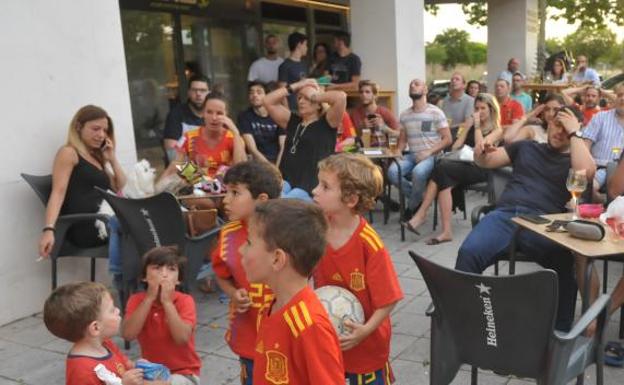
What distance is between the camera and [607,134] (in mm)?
5219

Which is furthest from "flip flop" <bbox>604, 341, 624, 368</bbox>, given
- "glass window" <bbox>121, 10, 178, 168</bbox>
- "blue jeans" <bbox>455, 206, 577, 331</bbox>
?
"glass window" <bbox>121, 10, 178, 168</bbox>

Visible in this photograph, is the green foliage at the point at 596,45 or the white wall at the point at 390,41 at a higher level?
the green foliage at the point at 596,45

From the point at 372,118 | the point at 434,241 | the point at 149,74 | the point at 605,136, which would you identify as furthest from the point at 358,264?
the point at 149,74

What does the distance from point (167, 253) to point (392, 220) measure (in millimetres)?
4484

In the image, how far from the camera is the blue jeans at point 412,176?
6.25 metres

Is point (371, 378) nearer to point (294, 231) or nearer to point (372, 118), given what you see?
point (294, 231)

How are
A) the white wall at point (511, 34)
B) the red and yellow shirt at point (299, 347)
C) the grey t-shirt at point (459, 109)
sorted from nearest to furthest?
the red and yellow shirt at point (299, 347), the grey t-shirt at point (459, 109), the white wall at point (511, 34)

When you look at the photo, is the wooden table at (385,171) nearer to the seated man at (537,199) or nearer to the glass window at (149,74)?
the seated man at (537,199)

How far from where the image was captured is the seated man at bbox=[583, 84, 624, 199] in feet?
17.0

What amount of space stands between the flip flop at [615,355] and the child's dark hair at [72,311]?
2646 mm

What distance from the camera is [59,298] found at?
2166 mm

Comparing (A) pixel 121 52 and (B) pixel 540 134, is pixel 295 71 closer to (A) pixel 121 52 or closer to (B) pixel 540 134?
(A) pixel 121 52

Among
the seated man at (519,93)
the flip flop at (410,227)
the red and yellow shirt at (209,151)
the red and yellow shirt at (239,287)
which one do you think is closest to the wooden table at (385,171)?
the flip flop at (410,227)

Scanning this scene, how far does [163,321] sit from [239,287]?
1.56 ft
